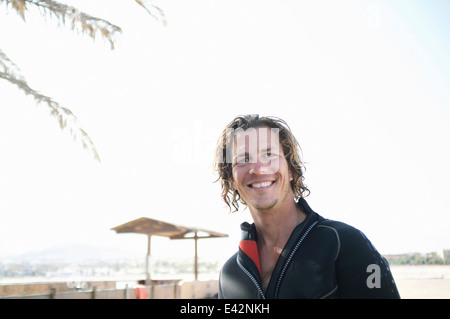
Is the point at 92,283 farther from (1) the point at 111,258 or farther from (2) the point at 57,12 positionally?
(1) the point at 111,258

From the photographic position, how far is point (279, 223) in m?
1.49

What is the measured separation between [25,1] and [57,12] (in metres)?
0.50

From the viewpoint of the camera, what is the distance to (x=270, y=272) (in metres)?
1.39

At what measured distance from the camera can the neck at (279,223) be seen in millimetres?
1470

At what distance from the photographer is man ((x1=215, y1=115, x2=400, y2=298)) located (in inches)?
45.3

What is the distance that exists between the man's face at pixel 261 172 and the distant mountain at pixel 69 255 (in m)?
70.1

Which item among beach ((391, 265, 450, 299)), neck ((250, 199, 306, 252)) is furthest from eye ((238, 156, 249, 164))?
beach ((391, 265, 450, 299))

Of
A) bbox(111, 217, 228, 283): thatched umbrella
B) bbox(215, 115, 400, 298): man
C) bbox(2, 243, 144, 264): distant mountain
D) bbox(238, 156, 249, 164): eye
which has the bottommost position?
bbox(2, 243, 144, 264): distant mountain

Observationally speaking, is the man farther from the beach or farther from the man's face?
the beach

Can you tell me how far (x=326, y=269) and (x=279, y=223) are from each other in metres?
0.36

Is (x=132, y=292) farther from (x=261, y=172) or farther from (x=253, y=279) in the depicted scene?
(x=261, y=172)

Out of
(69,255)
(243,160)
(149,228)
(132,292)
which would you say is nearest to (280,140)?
(243,160)

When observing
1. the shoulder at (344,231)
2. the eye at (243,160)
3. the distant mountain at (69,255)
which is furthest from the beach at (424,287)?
the distant mountain at (69,255)

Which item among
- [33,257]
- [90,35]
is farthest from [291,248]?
[33,257]
